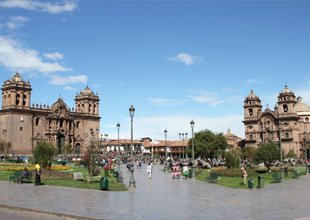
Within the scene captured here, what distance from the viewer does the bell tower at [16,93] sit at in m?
81.6

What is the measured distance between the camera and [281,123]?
9694cm

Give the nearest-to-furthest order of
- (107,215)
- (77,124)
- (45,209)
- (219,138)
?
1. (107,215)
2. (45,209)
3. (219,138)
4. (77,124)

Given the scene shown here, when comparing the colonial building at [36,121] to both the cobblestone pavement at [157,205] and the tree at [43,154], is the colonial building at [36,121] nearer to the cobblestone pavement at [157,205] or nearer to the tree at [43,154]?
the tree at [43,154]

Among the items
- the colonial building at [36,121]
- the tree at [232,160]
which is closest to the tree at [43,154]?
the tree at [232,160]

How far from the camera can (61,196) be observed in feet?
60.6

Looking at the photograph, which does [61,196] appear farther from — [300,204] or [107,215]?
[300,204]

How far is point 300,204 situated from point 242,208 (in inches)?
120

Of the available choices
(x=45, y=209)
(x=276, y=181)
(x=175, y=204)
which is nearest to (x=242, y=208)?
(x=175, y=204)

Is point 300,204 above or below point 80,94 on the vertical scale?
below

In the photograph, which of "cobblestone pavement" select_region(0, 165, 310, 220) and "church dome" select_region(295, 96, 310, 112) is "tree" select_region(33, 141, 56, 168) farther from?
"church dome" select_region(295, 96, 310, 112)

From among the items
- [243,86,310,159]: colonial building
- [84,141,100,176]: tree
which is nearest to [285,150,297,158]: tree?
[243,86,310,159]: colonial building

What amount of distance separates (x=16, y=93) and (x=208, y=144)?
41044 mm

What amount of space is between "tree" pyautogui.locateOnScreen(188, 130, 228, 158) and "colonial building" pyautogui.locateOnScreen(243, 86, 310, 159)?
31.3 m

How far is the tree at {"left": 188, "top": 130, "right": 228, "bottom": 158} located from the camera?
6300cm
